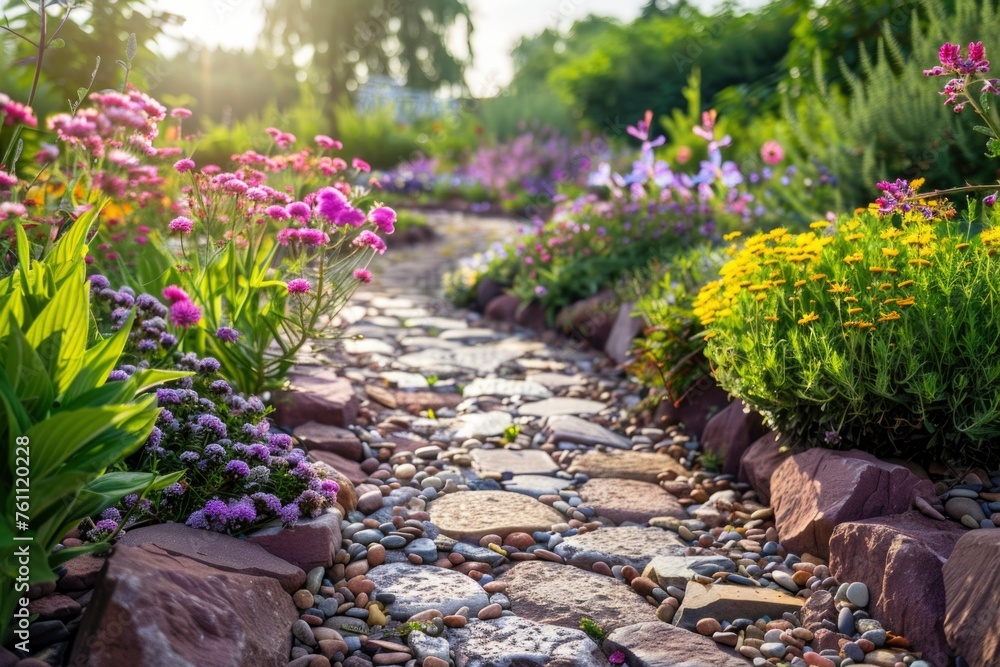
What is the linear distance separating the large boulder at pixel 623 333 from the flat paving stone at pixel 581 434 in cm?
88

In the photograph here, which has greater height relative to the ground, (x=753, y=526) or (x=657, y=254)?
(x=657, y=254)

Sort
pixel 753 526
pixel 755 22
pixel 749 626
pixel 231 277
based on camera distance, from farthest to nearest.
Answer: pixel 755 22
pixel 231 277
pixel 753 526
pixel 749 626

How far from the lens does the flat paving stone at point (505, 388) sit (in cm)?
441

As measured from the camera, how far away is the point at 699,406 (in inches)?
149

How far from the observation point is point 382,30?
2050 cm

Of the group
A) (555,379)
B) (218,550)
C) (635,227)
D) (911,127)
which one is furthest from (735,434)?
(635,227)

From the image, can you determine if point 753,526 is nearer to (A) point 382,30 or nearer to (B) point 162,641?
(B) point 162,641

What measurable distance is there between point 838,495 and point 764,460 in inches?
21.6

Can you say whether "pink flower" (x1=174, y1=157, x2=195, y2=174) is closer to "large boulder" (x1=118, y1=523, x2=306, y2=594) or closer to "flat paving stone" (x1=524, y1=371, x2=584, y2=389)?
"large boulder" (x1=118, y1=523, x2=306, y2=594)

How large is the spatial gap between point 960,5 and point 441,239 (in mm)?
6371

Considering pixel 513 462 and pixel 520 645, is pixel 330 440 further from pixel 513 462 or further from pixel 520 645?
pixel 520 645

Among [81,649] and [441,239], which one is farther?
[441,239]

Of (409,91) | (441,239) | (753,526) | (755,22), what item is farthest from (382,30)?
(753,526)

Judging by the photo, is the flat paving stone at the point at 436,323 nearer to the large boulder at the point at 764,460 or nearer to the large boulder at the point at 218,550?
the large boulder at the point at 764,460
